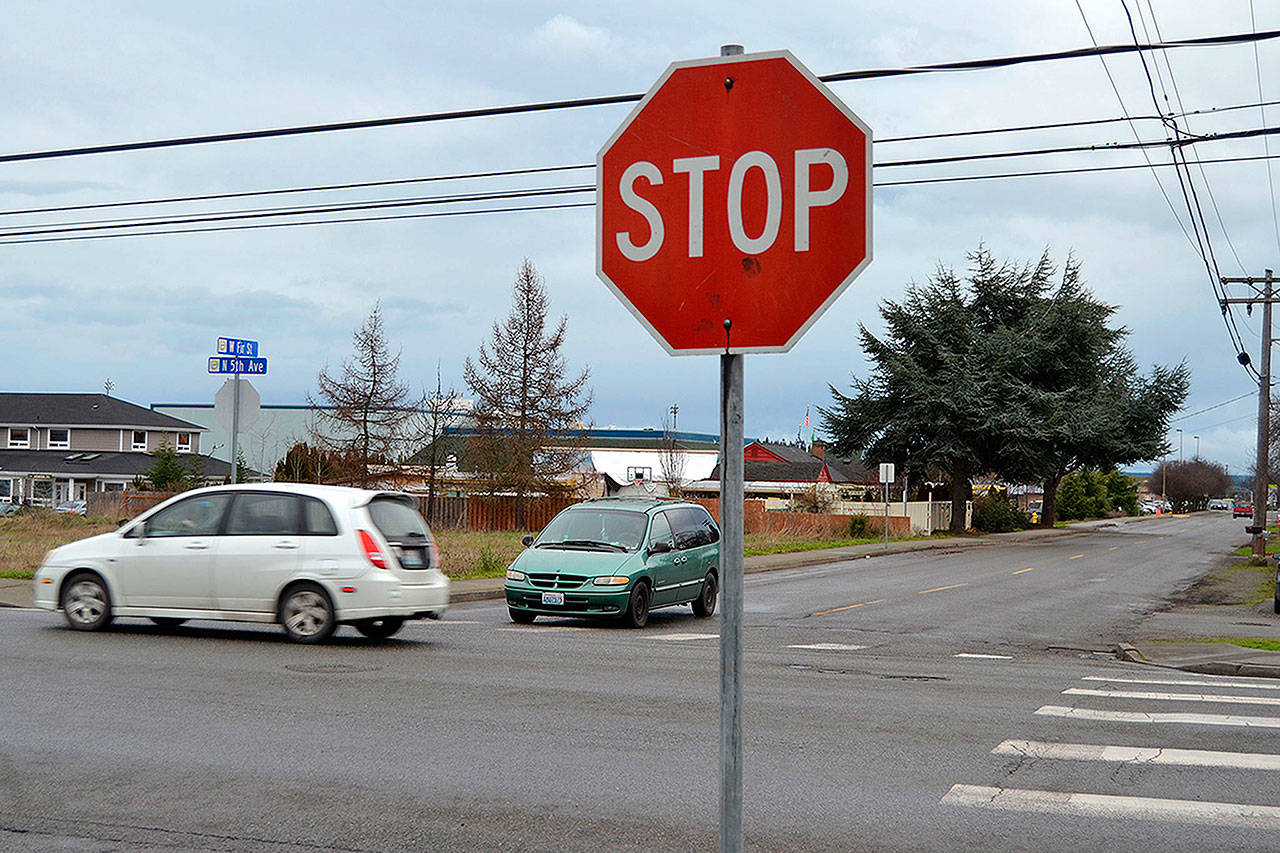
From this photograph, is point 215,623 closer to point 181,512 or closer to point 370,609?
point 181,512

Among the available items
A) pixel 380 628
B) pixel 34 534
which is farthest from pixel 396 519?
pixel 34 534

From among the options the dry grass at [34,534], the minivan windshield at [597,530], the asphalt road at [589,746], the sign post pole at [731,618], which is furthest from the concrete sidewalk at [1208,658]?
the dry grass at [34,534]

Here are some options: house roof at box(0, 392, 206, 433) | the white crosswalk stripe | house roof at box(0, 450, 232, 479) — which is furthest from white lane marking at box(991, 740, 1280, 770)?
house roof at box(0, 392, 206, 433)

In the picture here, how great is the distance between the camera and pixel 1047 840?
20.5ft

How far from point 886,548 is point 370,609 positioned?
34.0m

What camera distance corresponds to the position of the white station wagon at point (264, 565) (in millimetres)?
13531

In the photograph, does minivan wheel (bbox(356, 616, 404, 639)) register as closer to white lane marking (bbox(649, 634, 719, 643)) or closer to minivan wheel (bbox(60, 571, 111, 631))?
minivan wheel (bbox(60, 571, 111, 631))

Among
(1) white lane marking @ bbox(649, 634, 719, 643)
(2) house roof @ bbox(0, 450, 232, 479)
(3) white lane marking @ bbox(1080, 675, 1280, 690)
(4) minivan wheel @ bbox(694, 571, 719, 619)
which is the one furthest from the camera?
(2) house roof @ bbox(0, 450, 232, 479)

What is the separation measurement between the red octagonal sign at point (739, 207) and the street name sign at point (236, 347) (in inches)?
617

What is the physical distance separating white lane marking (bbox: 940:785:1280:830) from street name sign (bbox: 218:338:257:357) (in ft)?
43.9

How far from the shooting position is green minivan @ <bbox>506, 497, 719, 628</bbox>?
16.7 m

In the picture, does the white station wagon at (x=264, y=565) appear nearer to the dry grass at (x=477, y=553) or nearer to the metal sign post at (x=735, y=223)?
the dry grass at (x=477, y=553)

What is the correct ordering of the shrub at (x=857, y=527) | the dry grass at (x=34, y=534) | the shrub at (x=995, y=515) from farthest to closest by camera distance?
1. the shrub at (x=995, y=515)
2. the shrub at (x=857, y=527)
3. the dry grass at (x=34, y=534)

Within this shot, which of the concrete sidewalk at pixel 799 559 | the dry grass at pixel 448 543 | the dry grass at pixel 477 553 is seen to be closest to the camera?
the concrete sidewalk at pixel 799 559
